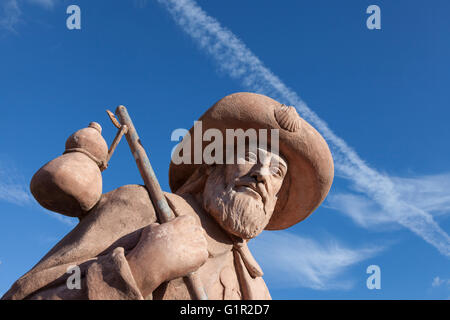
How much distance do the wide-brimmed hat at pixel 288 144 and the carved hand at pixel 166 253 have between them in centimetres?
154

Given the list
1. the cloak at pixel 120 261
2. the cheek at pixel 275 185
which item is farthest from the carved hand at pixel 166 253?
the cheek at pixel 275 185

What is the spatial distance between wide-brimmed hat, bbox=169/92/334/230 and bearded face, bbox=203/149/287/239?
23 cm

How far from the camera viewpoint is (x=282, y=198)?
5605 mm

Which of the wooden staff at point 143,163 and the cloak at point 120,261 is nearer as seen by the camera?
the cloak at point 120,261

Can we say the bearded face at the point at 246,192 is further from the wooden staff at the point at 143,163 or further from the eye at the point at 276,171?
the wooden staff at the point at 143,163

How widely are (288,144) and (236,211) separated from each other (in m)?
0.96

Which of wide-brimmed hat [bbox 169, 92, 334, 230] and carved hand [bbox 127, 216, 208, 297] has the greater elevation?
wide-brimmed hat [bbox 169, 92, 334, 230]

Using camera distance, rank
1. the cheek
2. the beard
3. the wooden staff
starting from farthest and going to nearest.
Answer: the cheek → the beard → the wooden staff

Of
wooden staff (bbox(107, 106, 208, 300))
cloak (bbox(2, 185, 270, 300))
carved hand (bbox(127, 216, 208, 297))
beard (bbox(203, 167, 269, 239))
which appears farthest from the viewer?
beard (bbox(203, 167, 269, 239))

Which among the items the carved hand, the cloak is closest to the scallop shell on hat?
the cloak

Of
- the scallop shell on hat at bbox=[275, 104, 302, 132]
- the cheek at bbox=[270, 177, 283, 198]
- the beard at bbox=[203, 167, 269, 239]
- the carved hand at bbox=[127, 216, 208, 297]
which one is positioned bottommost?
the carved hand at bbox=[127, 216, 208, 297]

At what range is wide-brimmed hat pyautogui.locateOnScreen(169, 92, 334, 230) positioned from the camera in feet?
16.7

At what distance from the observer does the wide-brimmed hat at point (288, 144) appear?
16.7ft

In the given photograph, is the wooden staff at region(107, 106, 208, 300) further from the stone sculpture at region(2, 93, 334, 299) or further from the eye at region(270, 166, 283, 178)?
the eye at region(270, 166, 283, 178)
